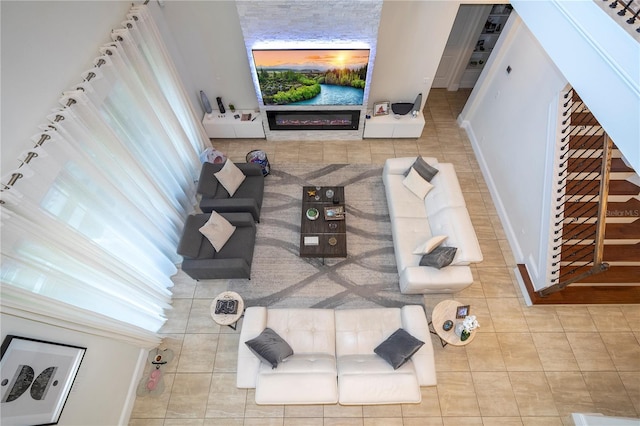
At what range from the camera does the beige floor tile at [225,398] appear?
149 inches

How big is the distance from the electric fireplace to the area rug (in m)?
1.02

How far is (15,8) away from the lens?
102 inches

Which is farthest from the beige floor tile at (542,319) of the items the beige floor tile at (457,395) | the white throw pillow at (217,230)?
the white throw pillow at (217,230)

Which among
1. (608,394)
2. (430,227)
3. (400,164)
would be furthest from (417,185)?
(608,394)

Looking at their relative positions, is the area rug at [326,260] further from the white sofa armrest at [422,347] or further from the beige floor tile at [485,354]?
the beige floor tile at [485,354]

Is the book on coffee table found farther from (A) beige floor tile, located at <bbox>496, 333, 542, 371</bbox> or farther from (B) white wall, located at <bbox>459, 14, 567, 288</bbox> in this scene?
(B) white wall, located at <bbox>459, 14, 567, 288</bbox>

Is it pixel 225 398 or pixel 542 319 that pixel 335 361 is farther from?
pixel 542 319

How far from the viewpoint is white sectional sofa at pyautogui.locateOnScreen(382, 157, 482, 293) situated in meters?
4.18

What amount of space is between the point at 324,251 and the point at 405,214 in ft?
4.69

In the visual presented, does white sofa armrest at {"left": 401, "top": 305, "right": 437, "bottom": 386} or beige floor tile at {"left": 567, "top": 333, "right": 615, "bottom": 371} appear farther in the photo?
beige floor tile at {"left": 567, "top": 333, "right": 615, "bottom": 371}

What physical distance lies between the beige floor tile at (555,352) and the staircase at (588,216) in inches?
18.8

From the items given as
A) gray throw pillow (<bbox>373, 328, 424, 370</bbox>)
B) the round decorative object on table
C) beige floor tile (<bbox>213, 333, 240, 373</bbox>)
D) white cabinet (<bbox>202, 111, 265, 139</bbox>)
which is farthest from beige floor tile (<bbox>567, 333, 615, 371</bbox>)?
white cabinet (<bbox>202, 111, 265, 139</bbox>)

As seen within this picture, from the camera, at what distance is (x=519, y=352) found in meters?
4.17

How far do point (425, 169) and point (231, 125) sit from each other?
3.80 m
